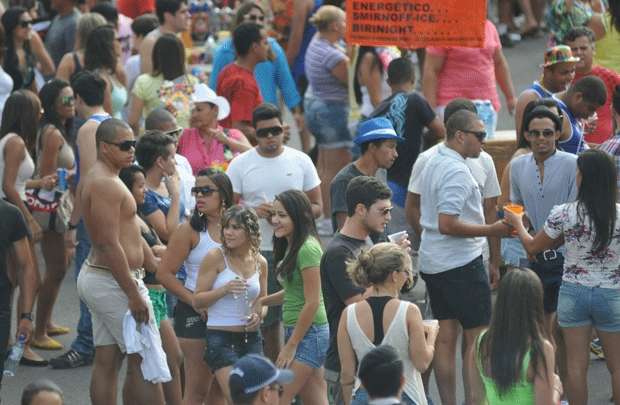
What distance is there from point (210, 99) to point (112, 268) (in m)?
2.43

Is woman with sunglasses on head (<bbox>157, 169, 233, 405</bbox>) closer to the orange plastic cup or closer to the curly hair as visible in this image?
the curly hair

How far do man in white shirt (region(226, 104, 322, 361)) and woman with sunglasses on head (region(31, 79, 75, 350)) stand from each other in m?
1.58

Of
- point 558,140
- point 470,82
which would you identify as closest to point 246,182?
point 558,140

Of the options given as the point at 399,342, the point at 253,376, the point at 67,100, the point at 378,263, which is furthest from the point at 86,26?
the point at 253,376

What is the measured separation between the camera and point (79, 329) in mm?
9672

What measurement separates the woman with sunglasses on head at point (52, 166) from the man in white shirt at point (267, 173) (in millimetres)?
1578

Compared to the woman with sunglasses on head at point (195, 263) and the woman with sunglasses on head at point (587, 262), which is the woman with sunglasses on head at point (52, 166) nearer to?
the woman with sunglasses on head at point (195, 263)

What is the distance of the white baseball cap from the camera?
10.0 meters

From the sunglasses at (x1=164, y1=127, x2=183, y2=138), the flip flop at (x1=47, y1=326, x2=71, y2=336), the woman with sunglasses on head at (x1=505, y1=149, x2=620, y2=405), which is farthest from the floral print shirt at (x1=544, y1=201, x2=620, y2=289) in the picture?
the flip flop at (x1=47, y1=326, x2=71, y2=336)

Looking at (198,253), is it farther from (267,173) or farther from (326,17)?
(326,17)

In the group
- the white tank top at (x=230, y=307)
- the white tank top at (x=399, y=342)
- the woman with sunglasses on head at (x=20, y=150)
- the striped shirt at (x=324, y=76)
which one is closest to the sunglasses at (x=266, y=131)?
the white tank top at (x=230, y=307)

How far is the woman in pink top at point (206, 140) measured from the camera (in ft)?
33.0

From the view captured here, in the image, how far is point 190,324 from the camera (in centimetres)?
820

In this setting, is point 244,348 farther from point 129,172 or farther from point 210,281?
point 129,172
